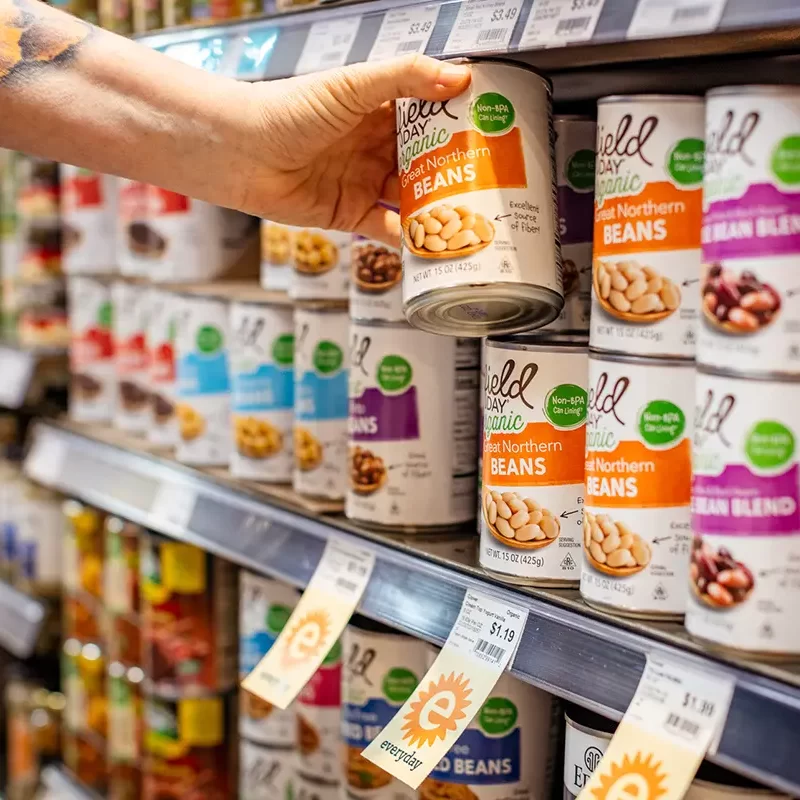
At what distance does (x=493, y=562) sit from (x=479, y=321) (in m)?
0.23

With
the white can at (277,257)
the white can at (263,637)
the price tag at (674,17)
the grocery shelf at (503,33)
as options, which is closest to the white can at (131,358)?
the white can at (277,257)

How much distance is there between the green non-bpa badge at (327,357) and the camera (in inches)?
58.9

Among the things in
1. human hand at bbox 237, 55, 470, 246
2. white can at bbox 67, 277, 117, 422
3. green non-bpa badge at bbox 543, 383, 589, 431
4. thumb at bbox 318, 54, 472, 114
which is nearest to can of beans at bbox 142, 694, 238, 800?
white can at bbox 67, 277, 117, 422

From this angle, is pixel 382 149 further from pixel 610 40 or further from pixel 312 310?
pixel 610 40

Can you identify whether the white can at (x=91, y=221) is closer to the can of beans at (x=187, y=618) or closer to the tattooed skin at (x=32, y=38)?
the can of beans at (x=187, y=618)

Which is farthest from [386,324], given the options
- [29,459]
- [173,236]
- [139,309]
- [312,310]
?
[29,459]

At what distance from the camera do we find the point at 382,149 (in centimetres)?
138

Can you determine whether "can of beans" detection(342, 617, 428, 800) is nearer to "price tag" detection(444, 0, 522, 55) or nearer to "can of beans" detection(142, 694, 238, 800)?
"can of beans" detection(142, 694, 238, 800)

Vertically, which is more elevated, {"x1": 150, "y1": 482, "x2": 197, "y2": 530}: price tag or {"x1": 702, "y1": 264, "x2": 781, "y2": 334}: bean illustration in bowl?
{"x1": 702, "y1": 264, "x2": 781, "y2": 334}: bean illustration in bowl

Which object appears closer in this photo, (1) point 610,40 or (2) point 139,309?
(1) point 610,40

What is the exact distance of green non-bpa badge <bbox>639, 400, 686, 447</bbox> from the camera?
995mm

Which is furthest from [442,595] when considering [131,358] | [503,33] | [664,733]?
[131,358]

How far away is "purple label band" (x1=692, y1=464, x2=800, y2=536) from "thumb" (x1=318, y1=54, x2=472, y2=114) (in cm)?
40

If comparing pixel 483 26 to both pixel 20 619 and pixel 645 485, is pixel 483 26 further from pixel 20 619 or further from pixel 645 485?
pixel 20 619
